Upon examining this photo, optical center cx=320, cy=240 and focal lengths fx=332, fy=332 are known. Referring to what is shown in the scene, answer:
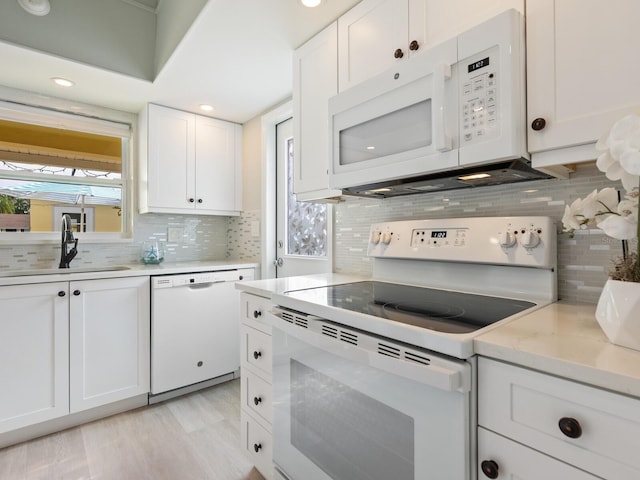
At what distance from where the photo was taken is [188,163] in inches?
107

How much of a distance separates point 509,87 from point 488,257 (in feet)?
1.89

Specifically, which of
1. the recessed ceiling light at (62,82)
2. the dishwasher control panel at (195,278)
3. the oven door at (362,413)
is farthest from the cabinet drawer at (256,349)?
the recessed ceiling light at (62,82)

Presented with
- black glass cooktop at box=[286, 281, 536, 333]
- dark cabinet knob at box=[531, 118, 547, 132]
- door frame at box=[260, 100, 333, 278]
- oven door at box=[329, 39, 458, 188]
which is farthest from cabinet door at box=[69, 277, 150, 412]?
dark cabinet knob at box=[531, 118, 547, 132]

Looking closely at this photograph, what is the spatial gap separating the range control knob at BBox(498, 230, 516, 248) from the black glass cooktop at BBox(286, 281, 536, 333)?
7.7 inches

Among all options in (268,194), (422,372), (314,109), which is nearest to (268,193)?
(268,194)

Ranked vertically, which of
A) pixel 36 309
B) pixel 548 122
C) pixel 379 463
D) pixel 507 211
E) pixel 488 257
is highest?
pixel 548 122

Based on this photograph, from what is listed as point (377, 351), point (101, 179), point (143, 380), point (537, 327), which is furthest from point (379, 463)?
point (101, 179)

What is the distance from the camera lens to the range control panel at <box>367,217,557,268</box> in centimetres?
111

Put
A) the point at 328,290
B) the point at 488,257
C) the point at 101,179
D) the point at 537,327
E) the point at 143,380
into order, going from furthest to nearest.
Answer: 1. the point at 101,179
2. the point at 143,380
3. the point at 328,290
4. the point at 488,257
5. the point at 537,327

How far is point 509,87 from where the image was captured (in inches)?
37.3

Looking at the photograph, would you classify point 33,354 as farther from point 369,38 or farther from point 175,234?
point 369,38

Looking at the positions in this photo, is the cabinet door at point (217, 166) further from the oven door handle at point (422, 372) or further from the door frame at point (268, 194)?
the oven door handle at point (422, 372)

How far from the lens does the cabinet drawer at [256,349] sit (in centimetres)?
149

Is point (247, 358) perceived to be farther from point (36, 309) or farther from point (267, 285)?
point (36, 309)
